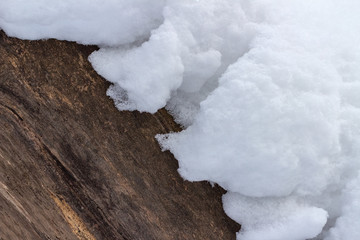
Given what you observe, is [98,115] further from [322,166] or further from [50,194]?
[322,166]

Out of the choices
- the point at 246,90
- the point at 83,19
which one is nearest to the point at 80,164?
the point at 83,19

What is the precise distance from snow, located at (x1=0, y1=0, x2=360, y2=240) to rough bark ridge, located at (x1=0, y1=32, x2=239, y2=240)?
5cm

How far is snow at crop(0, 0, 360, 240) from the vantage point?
109 cm

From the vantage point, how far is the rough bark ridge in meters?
1.16

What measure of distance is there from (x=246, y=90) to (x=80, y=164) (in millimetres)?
516

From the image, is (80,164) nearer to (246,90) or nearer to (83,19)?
(83,19)

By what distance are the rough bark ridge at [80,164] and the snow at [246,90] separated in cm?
5

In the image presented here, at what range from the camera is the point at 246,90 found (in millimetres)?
1088

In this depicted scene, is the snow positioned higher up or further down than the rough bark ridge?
higher up

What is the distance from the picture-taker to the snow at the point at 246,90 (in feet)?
3.58

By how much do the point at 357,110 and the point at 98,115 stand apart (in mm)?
745

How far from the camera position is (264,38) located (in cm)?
114

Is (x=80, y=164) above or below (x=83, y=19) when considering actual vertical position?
below

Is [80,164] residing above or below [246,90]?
below
